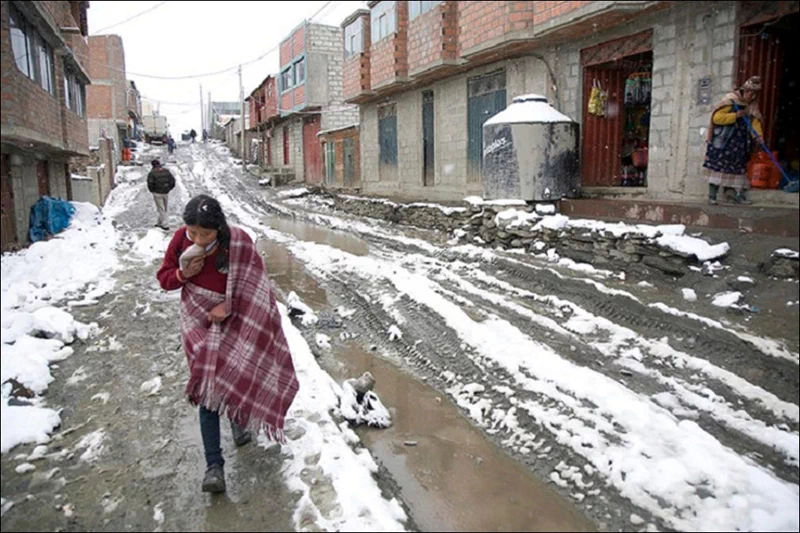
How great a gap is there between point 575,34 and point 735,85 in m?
3.25

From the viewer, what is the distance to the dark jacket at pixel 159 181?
14578 millimetres

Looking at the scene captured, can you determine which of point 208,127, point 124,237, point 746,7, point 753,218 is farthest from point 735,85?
point 208,127

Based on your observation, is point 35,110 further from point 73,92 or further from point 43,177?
point 73,92

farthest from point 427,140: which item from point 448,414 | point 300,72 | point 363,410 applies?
point 300,72

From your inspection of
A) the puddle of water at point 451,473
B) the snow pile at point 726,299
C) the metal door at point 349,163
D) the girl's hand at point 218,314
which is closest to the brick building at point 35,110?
the girl's hand at point 218,314

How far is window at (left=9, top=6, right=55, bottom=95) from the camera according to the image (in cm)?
938

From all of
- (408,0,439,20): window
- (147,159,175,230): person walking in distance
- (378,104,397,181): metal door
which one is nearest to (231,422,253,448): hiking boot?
(408,0,439,20): window

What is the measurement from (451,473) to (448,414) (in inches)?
37.5

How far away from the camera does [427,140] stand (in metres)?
16.3

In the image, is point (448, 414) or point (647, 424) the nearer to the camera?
point (647, 424)

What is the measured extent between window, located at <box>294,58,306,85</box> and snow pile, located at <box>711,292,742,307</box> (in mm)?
26091

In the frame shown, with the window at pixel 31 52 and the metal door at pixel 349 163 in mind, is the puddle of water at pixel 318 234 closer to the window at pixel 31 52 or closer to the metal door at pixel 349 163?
the metal door at pixel 349 163

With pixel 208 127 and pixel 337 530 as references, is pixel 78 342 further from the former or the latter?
pixel 208 127

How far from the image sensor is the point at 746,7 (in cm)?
732
